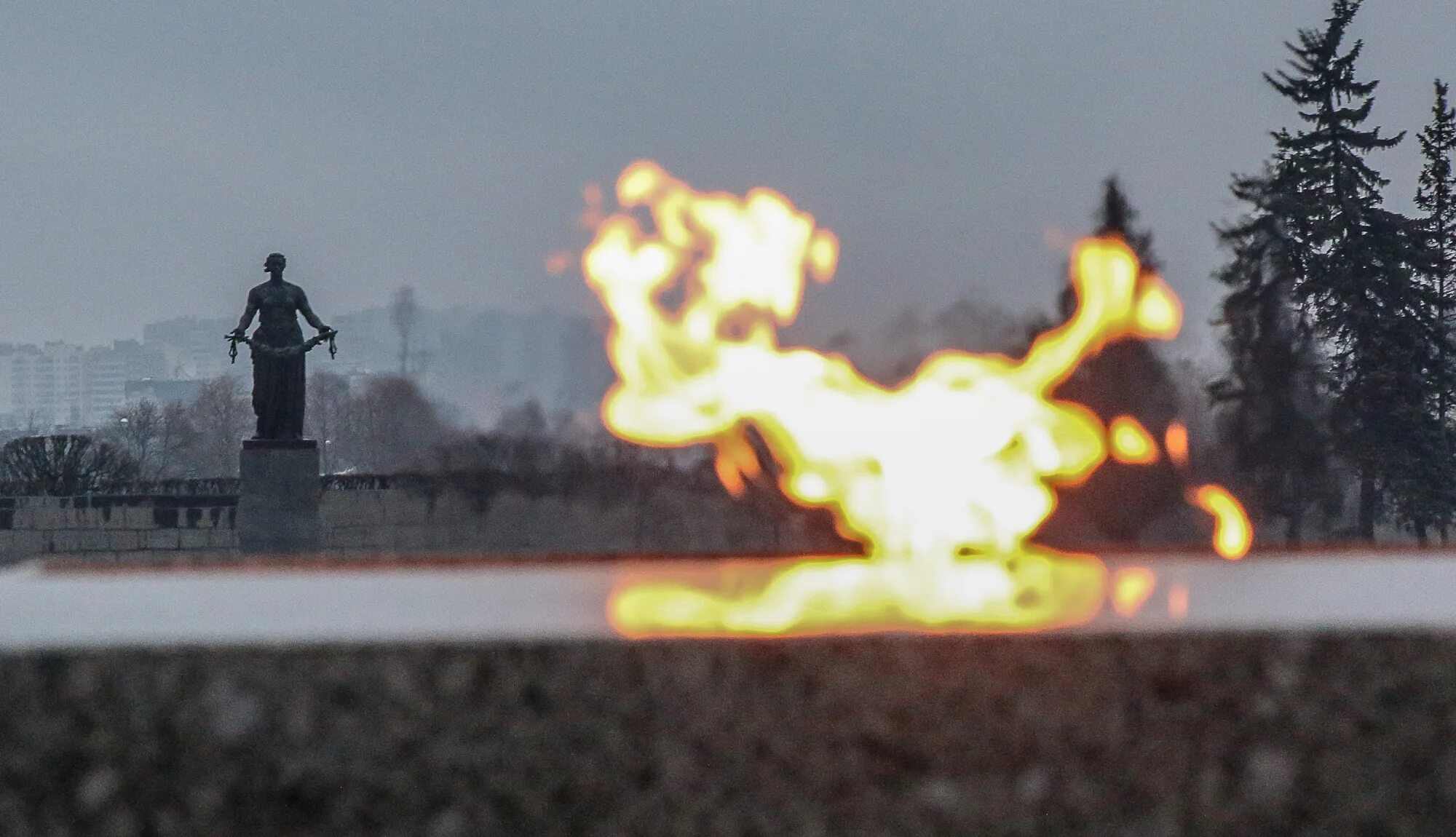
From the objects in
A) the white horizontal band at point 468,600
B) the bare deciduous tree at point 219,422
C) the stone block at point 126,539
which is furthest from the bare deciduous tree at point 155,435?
the white horizontal band at point 468,600

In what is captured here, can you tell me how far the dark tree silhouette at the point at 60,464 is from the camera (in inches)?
1054

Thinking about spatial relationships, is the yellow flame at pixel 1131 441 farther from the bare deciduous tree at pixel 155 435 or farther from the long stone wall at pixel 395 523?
the bare deciduous tree at pixel 155 435

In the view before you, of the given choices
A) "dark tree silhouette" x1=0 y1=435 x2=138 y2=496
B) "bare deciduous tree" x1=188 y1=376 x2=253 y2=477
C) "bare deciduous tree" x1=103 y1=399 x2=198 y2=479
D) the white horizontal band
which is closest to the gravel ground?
the white horizontal band

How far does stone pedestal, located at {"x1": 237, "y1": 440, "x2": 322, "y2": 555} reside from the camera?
58.0 ft

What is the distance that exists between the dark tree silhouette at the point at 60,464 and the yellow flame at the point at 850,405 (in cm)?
2340

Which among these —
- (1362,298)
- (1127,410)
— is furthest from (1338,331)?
(1127,410)

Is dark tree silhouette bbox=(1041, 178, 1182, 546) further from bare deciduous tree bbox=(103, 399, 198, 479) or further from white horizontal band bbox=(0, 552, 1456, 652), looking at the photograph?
bare deciduous tree bbox=(103, 399, 198, 479)

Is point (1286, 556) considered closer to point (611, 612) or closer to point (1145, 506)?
point (611, 612)

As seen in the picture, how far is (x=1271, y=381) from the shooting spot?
74.2ft

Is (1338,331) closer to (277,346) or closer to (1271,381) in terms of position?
(1271,381)

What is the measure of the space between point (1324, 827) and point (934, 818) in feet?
2.77

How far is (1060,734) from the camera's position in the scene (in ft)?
11.9

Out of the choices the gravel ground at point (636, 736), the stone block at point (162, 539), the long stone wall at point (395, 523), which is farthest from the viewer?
the stone block at point (162, 539)

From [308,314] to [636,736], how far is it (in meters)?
14.6
